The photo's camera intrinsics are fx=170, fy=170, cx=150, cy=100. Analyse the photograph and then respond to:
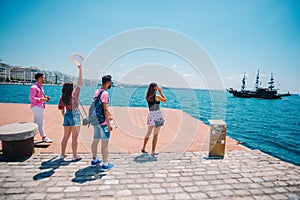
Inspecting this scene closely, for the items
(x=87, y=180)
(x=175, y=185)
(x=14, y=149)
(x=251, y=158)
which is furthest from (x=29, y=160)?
(x=251, y=158)

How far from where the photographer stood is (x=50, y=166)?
11.0ft

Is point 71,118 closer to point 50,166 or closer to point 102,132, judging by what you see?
point 102,132

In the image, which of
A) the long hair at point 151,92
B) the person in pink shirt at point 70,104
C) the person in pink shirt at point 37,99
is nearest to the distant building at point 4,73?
the person in pink shirt at point 37,99

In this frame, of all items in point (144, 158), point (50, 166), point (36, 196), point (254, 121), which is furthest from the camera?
point (254, 121)

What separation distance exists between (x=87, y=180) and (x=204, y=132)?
4.72 m

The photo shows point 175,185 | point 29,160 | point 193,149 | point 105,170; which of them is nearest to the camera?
point 175,185

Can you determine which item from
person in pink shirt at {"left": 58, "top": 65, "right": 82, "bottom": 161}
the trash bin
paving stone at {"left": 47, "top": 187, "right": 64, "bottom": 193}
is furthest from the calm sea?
paving stone at {"left": 47, "top": 187, "right": 64, "bottom": 193}

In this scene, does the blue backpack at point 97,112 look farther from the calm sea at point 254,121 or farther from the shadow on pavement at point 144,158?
the calm sea at point 254,121

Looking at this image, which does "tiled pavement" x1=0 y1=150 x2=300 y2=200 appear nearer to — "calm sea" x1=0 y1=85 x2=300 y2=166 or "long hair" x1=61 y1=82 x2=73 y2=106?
"long hair" x1=61 y1=82 x2=73 y2=106

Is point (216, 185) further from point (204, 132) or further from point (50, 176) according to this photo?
point (204, 132)

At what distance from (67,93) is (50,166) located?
1.48 metres

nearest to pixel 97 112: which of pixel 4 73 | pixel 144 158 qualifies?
pixel 144 158

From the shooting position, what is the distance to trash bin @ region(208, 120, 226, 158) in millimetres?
4134

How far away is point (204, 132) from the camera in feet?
21.1
